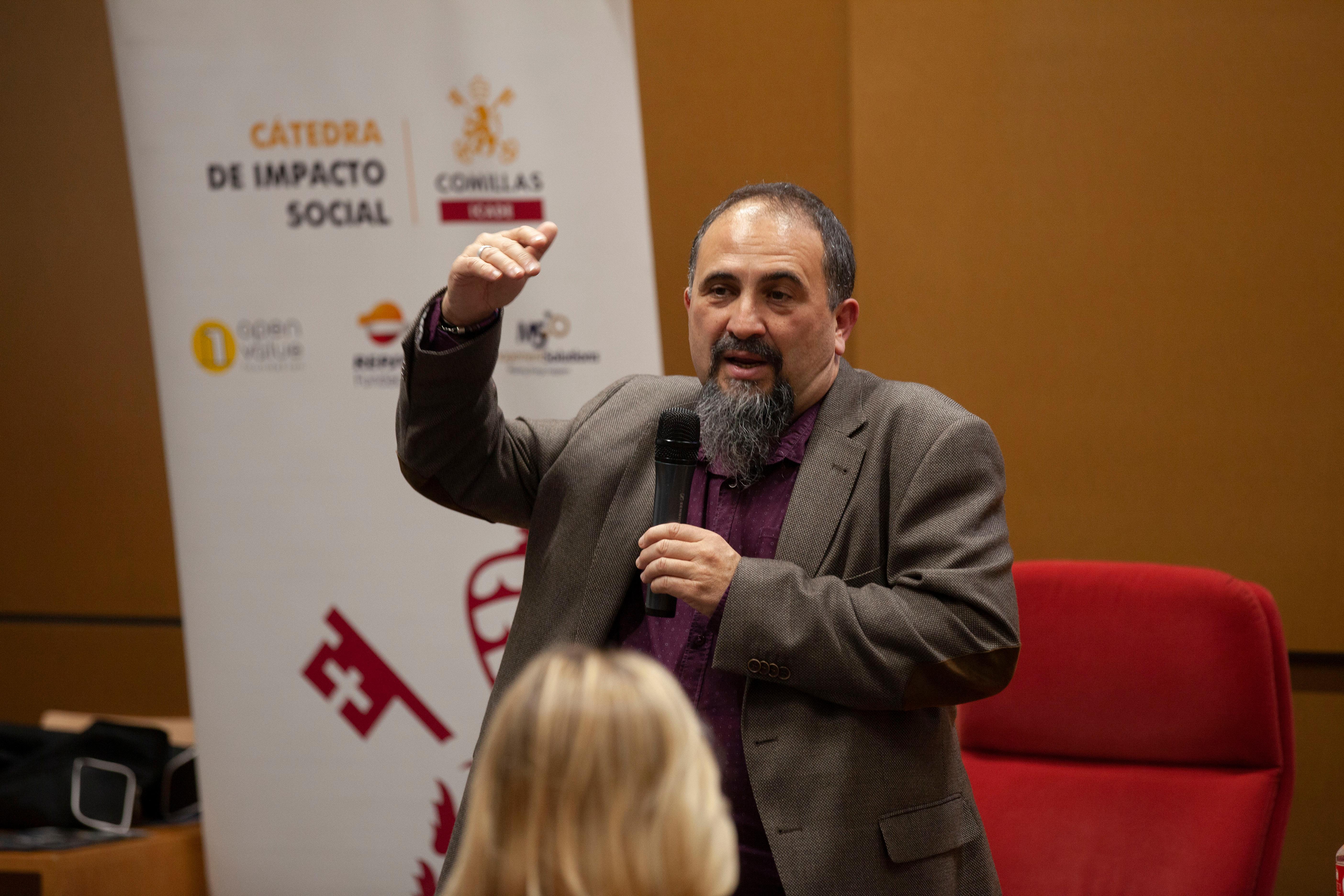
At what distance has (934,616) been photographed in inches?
57.1

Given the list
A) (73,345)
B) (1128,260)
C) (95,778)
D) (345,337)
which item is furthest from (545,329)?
(73,345)

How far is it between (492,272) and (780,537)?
1.67 feet

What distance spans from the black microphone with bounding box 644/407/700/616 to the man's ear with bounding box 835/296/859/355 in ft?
1.05

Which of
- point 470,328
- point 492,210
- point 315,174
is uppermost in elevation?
point 315,174

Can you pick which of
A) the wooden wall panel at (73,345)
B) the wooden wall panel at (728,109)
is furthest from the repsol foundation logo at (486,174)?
the wooden wall panel at (73,345)

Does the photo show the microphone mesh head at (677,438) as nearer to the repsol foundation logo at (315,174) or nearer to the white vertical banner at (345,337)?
the white vertical banner at (345,337)

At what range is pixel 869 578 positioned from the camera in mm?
1545

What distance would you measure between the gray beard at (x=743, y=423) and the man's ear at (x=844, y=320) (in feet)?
0.42

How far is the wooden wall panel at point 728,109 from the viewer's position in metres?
3.24

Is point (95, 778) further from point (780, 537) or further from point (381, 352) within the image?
point (780, 537)

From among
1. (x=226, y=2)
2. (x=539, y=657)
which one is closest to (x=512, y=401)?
(x=226, y=2)

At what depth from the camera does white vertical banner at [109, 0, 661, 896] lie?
2.66 meters

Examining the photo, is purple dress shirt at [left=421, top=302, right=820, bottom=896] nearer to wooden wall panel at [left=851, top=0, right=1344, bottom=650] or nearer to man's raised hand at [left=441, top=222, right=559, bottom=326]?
man's raised hand at [left=441, top=222, right=559, bottom=326]

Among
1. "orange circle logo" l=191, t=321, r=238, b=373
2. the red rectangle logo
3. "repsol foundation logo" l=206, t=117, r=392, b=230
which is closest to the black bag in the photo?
"orange circle logo" l=191, t=321, r=238, b=373
